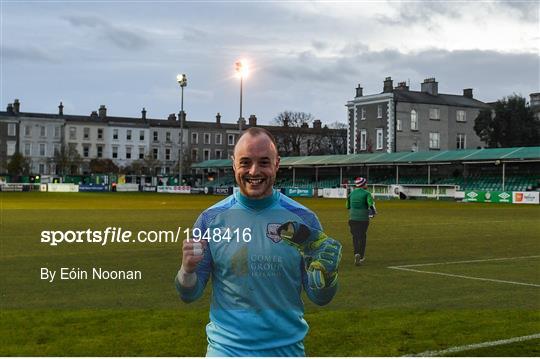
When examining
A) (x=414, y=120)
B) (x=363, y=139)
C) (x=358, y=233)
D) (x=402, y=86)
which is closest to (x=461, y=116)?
(x=414, y=120)

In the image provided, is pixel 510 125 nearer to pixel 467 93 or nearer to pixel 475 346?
pixel 467 93

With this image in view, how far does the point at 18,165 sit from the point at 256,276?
102 m

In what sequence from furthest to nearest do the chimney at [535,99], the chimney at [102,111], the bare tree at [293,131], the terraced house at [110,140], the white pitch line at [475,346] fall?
the chimney at [102,111] < the terraced house at [110,140] < the chimney at [535,99] < the bare tree at [293,131] < the white pitch line at [475,346]

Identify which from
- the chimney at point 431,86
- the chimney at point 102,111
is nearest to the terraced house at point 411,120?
the chimney at point 431,86

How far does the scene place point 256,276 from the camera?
339cm

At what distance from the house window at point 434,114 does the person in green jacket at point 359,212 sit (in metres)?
71.3

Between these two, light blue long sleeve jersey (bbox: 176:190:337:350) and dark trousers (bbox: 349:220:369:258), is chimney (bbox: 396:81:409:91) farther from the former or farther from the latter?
light blue long sleeve jersey (bbox: 176:190:337:350)

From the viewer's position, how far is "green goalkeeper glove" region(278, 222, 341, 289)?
340cm

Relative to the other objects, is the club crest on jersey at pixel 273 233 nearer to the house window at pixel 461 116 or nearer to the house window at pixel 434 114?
the house window at pixel 434 114

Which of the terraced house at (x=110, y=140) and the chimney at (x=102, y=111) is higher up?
the chimney at (x=102, y=111)

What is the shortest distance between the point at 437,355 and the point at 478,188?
55268 mm

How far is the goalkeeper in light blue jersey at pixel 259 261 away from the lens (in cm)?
334

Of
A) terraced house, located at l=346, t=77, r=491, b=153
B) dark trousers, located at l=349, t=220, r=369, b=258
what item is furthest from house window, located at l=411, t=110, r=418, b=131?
dark trousers, located at l=349, t=220, r=369, b=258

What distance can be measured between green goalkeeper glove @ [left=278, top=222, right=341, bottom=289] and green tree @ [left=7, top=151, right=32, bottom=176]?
10177 centimetres
